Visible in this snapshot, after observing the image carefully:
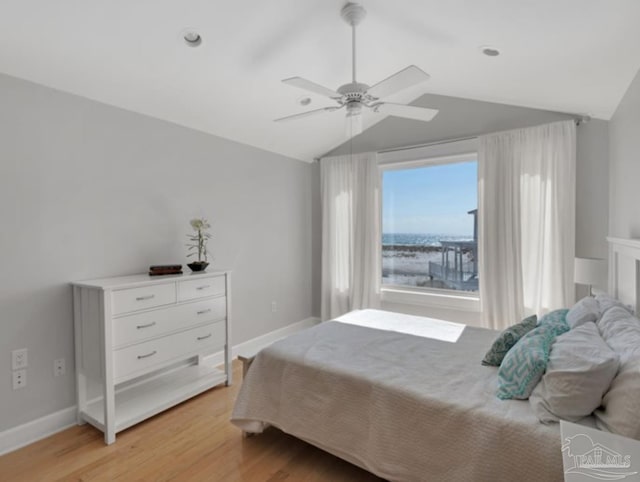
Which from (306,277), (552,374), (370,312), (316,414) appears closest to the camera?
(552,374)

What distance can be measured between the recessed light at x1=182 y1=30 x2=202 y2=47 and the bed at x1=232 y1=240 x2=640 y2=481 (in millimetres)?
2096

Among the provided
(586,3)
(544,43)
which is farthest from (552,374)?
(544,43)

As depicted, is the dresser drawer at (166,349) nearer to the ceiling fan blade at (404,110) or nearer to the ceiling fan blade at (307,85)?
the ceiling fan blade at (307,85)

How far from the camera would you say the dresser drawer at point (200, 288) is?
275 cm

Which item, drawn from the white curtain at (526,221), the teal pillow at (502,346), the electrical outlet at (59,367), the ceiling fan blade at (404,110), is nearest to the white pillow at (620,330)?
the teal pillow at (502,346)

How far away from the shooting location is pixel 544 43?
2.13m

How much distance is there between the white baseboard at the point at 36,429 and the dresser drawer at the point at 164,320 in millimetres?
700

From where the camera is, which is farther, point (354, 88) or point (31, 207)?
point (31, 207)

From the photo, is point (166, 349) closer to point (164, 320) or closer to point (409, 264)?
point (164, 320)

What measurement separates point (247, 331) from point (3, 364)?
2.10 metres

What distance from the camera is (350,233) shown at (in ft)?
14.5

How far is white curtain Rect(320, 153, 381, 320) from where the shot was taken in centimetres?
427

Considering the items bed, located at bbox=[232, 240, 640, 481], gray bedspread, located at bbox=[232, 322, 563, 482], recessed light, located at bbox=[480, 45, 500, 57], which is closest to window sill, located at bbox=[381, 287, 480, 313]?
bed, located at bbox=[232, 240, 640, 481]

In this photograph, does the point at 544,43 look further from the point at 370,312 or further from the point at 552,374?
the point at 370,312
